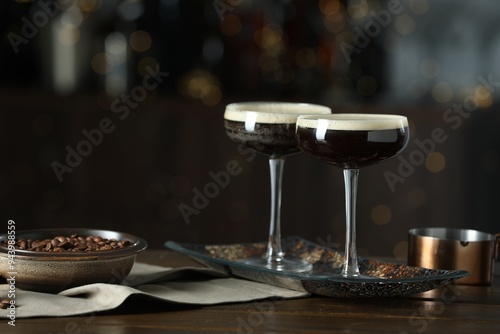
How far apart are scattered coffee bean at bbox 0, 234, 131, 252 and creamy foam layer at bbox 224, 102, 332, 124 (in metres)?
0.30

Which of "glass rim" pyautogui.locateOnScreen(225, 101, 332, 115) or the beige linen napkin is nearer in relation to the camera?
the beige linen napkin

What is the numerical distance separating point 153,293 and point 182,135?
5.26ft

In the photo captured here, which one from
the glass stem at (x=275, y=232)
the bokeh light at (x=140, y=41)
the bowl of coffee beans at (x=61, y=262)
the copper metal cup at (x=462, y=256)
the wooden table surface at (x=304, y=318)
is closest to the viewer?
the wooden table surface at (x=304, y=318)

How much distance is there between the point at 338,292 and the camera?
1.21 metres

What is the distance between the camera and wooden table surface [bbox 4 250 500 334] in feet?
3.46
